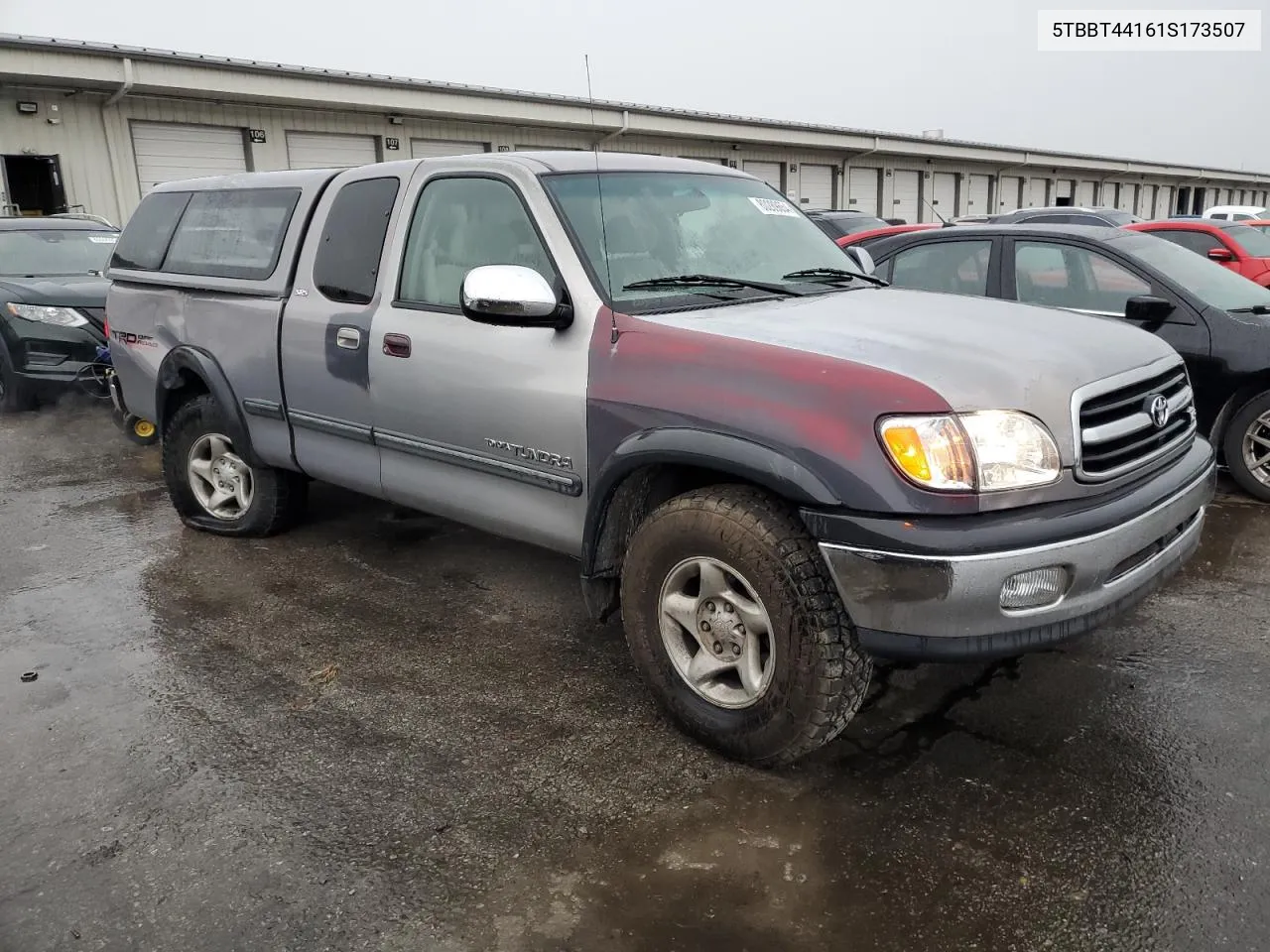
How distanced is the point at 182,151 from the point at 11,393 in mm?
11044

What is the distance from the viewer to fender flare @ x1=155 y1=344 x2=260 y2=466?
4.81m

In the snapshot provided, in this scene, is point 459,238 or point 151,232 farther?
point 151,232

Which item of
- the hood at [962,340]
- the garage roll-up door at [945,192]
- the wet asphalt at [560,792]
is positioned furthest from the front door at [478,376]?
the garage roll-up door at [945,192]

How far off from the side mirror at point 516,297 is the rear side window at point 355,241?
97 cm

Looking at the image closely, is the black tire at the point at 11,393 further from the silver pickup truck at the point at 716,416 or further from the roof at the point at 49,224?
the silver pickup truck at the point at 716,416

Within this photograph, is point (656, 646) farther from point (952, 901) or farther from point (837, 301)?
point (837, 301)

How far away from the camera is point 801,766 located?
2.99 meters

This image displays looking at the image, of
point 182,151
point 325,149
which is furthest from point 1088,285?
point 325,149

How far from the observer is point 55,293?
847 centimetres

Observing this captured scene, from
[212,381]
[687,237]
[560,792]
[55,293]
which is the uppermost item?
[687,237]

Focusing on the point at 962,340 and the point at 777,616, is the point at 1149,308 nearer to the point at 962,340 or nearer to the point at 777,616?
the point at 962,340

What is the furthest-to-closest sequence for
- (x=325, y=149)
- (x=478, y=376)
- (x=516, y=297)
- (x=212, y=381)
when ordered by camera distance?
(x=325, y=149), (x=212, y=381), (x=478, y=376), (x=516, y=297)

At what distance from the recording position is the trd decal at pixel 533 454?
334 cm

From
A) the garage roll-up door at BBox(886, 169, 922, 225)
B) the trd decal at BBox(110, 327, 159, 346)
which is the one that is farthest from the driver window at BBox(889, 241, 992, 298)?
the garage roll-up door at BBox(886, 169, 922, 225)
